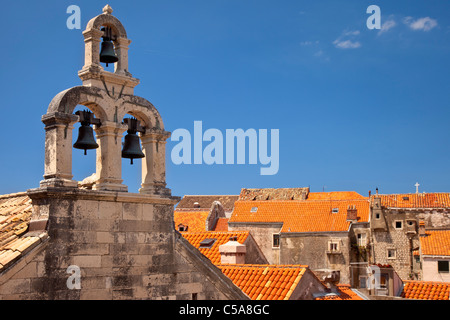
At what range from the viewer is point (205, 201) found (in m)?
66.4

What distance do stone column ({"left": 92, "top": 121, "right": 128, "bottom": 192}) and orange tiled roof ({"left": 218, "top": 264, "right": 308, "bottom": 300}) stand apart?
6.32 metres

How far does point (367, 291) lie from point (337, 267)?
55.7 ft

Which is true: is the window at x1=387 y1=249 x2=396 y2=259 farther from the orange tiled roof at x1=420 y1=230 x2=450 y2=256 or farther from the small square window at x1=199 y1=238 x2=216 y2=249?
the small square window at x1=199 y1=238 x2=216 y2=249

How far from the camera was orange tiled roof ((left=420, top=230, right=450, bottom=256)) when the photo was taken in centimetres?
3461

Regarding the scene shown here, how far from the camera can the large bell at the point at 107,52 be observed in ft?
26.6

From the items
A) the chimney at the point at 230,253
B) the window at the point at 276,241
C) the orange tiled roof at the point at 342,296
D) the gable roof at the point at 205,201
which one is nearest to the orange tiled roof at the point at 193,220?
the window at the point at 276,241

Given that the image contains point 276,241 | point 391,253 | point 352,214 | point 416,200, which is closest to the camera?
point 391,253

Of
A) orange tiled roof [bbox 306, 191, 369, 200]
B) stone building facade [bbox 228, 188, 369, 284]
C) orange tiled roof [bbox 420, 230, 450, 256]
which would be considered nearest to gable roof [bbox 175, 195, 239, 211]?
orange tiled roof [bbox 306, 191, 369, 200]

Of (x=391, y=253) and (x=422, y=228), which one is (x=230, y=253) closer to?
(x=422, y=228)

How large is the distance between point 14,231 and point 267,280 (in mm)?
7607

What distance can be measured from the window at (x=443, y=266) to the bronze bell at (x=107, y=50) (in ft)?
104

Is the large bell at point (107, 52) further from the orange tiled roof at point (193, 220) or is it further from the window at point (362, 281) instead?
the orange tiled roof at point (193, 220)

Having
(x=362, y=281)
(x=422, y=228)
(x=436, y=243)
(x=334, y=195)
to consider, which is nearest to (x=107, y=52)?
(x=436, y=243)
